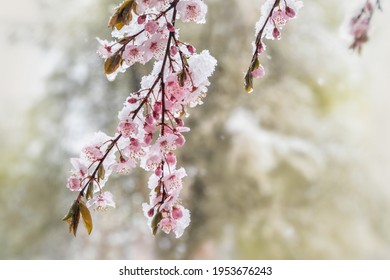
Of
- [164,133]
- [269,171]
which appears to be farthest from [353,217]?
[164,133]

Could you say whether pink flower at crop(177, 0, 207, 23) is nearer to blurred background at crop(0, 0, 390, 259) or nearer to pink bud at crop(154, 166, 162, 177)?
pink bud at crop(154, 166, 162, 177)

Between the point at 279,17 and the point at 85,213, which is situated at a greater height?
the point at 279,17

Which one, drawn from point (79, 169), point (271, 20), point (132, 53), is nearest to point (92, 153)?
point (79, 169)

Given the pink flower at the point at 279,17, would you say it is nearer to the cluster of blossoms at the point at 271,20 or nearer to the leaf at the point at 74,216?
the cluster of blossoms at the point at 271,20

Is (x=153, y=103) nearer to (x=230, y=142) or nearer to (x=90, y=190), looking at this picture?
(x=90, y=190)

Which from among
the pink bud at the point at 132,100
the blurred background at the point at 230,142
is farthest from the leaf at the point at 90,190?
the blurred background at the point at 230,142

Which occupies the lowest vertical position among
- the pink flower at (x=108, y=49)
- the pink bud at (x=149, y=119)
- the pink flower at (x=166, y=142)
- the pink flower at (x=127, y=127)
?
the pink flower at (x=166, y=142)

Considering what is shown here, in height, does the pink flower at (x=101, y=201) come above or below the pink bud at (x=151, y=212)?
above
